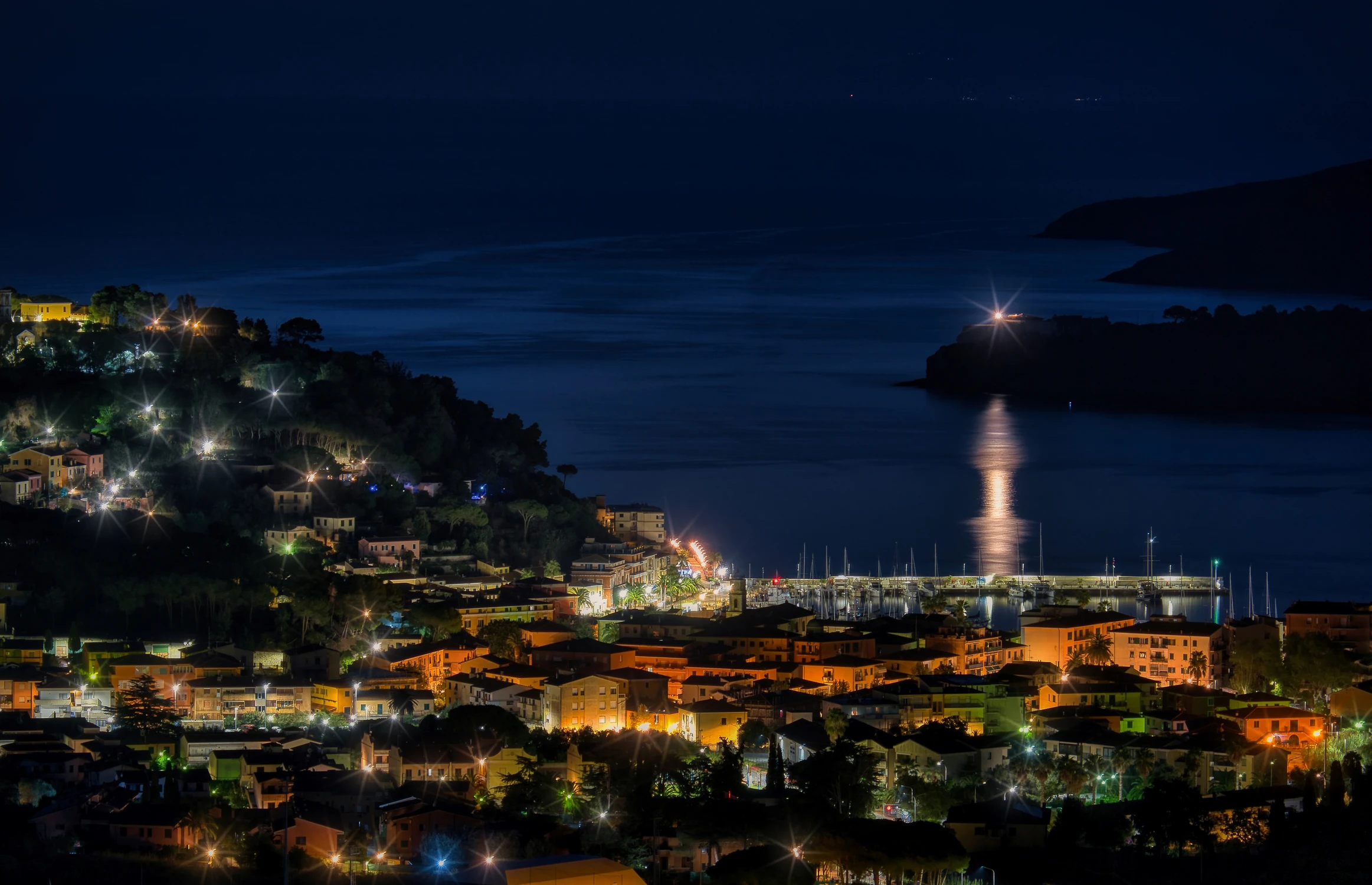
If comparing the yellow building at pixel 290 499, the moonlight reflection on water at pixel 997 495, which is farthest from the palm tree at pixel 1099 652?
the yellow building at pixel 290 499

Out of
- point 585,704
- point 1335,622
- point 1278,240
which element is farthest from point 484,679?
point 1278,240

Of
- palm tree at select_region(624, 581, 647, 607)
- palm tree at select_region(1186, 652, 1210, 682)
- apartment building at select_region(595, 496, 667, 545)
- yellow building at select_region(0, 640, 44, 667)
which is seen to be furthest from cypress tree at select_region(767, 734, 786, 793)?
apartment building at select_region(595, 496, 667, 545)

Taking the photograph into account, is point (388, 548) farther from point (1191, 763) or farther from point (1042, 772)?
point (1191, 763)

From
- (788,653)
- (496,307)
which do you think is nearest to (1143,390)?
(496,307)

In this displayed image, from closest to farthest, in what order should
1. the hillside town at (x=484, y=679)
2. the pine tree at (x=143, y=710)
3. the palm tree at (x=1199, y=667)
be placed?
the hillside town at (x=484, y=679) → the pine tree at (x=143, y=710) → the palm tree at (x=1199, y=667)

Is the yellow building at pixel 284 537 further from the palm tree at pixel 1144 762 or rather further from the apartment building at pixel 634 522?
the palm tree at pixel 1144 762
